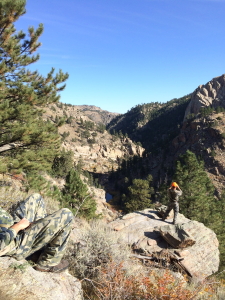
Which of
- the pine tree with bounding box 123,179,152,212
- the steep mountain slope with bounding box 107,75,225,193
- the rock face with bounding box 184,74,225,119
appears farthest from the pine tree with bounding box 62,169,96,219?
the rock face with bounding box 184,74,225,119

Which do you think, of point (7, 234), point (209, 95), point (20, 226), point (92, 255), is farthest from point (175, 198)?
point (209, 95)

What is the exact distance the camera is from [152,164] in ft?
229

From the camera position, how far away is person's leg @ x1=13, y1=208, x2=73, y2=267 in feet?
7.89

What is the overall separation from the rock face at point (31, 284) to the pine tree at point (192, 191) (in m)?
12.4

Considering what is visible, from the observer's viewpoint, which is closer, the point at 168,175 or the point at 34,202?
the point at 34,202

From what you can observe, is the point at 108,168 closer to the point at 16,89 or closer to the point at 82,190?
the point at 82,190

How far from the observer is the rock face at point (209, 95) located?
9088 cm

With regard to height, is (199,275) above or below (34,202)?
below

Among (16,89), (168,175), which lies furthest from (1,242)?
(168,175)

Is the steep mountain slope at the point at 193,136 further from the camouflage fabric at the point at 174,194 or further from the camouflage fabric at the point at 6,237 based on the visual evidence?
the camouflage fabric at the point at 6,237

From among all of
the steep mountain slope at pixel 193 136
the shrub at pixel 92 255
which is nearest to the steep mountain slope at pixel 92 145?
the steep mountain slope at pixel 193 136

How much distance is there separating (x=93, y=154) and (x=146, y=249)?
73.7 metres

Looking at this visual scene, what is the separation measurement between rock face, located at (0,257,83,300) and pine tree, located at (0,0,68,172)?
5714 millimetres

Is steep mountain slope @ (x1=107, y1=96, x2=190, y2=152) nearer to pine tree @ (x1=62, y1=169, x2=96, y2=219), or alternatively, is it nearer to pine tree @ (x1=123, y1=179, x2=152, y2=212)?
pine tree @ (x1=123, y1=179, x2=152, y2=212)
